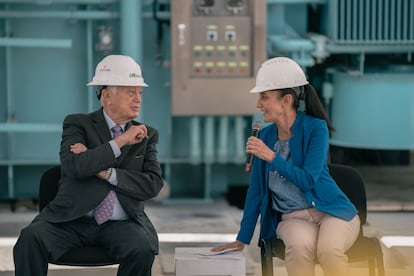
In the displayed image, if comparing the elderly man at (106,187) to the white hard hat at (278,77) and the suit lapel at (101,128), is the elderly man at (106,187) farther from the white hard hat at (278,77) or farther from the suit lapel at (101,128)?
the white hard hat at (278,77)

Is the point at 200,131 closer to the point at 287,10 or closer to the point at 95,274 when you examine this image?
the point at 287,10

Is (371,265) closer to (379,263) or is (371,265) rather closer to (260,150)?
(379,263)

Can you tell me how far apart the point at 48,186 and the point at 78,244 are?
0.97 feet

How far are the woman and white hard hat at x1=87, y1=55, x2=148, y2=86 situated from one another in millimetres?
491

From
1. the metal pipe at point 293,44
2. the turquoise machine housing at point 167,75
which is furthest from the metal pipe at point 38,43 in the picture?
the metal pipe at point 293,44

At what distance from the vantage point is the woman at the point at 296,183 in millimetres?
3186

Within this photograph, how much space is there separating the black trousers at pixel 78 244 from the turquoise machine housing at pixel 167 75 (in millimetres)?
2334

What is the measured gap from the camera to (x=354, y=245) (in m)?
3.31

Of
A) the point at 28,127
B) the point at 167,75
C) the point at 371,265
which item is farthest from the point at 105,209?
the point at 167,75

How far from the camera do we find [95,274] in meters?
4.27

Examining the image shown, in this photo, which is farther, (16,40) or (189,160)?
(189,160)

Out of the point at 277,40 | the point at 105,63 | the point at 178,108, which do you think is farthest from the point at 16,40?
the point at 105,63

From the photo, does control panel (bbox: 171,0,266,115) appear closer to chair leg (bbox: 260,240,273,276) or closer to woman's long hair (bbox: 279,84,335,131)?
woman's long hair (bbox: 279,84,335,131)

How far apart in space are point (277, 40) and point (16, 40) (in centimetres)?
175
